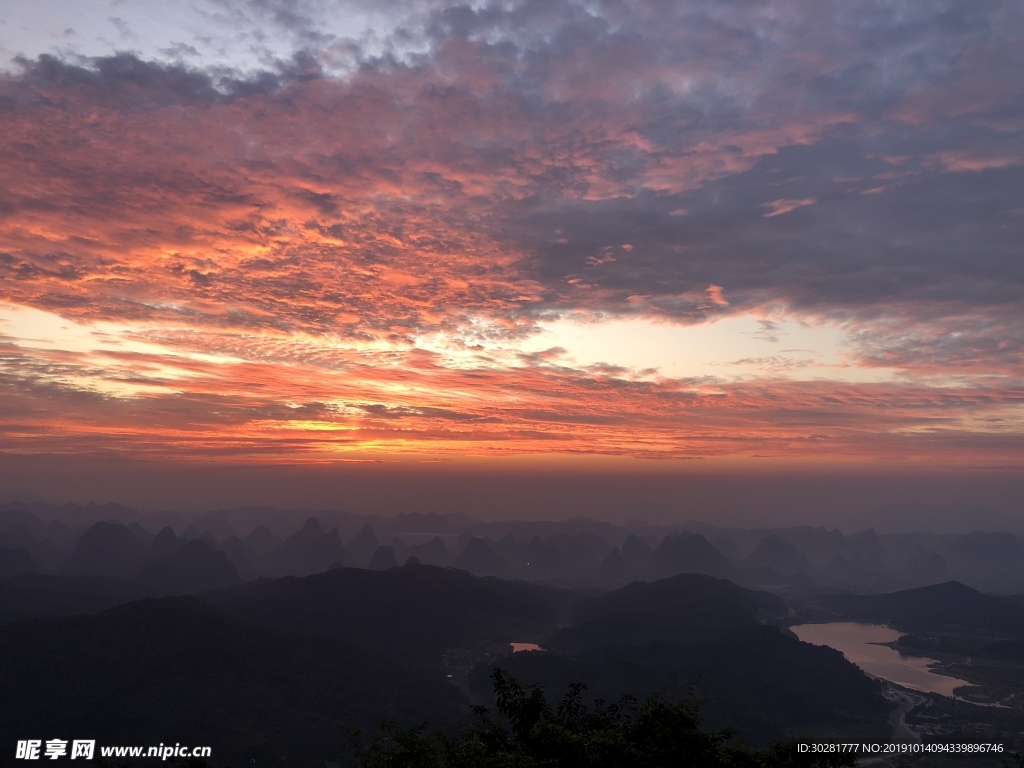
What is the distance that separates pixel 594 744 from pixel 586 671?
166068 millimetres

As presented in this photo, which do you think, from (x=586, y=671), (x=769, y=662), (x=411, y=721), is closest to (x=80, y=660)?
(x=411, y=721)

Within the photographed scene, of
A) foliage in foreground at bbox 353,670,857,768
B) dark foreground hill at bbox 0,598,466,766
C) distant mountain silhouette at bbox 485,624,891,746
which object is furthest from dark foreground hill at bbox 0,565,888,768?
foliage in foreground at bbox 353,670,857,768

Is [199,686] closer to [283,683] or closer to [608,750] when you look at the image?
[283,683]

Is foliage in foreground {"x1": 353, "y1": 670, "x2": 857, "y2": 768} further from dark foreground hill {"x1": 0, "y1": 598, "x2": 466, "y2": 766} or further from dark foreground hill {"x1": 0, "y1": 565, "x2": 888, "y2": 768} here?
dark foreground hill {"x1": 0, "y1": 598, "x2": 466, "y2": 766}

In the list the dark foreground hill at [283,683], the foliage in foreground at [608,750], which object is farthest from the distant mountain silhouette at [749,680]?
the foliage in foreground at [608,750]

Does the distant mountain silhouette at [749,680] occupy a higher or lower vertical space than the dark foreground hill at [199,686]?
lower

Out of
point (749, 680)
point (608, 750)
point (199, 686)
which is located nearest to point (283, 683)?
point (199, 686)

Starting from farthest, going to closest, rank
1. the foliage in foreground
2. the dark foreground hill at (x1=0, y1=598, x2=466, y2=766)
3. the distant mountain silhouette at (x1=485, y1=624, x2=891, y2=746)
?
1. the distant mountain silhouette at (x1=485, y1=624, x2=891, y2=746)
2. the dark foreground hill at (x1=0, y1=598, x2=466, y2=766)
3. the foliage in foreground

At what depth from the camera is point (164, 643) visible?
500 feet

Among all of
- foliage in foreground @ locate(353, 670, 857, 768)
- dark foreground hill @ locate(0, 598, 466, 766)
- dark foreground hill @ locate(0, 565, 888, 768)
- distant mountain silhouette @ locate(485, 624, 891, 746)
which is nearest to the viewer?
foliage in foreground @ locate(353, 670, 857, 768)

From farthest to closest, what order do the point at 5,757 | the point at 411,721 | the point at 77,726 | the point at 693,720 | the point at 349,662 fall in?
1. the point at 349,662
2. the point at 411,721
3. the point at 77,726
4. the point at 5,757
5. the point at 693,720

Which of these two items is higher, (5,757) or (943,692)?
(5,757)

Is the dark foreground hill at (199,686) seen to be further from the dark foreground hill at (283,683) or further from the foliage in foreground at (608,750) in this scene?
the foliage in foreground at (608,750)

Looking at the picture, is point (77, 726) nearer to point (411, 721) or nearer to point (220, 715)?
→ point (220, 715)
